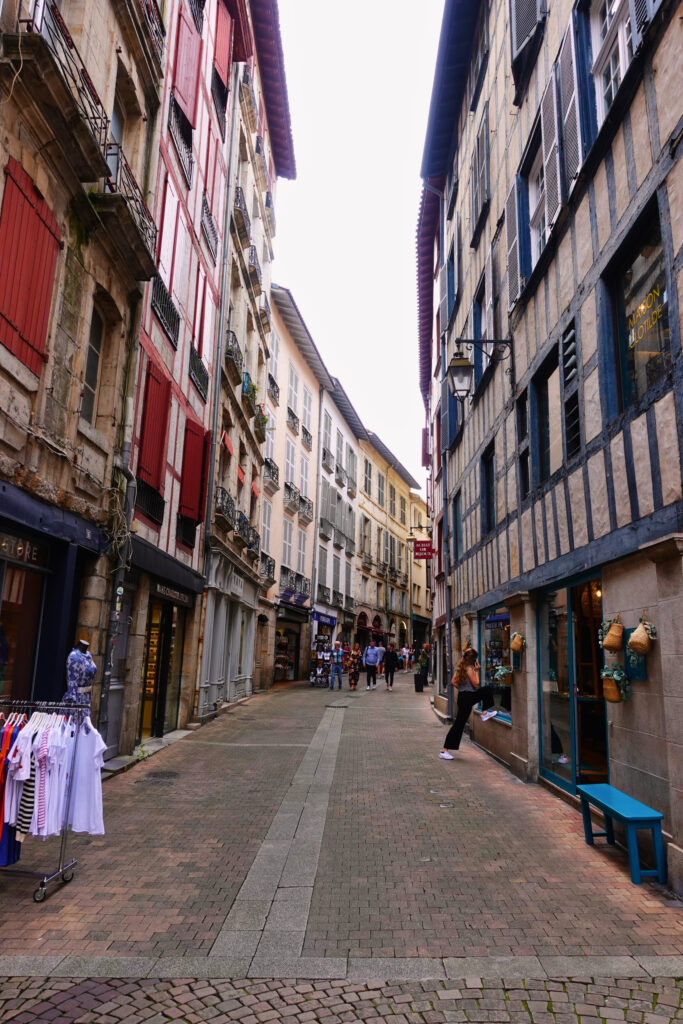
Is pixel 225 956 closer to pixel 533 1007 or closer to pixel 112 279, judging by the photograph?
pixel 533 1007

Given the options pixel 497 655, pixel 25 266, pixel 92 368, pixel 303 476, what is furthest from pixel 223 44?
pixel 303 476

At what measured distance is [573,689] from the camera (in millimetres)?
7469

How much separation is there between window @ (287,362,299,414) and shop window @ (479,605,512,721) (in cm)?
1726

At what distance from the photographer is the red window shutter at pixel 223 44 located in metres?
14.4

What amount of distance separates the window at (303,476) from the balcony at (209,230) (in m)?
14.8

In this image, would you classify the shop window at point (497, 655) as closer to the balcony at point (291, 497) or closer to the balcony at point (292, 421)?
the balcony at point (291, 497)

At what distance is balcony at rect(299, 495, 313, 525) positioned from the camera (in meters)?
29.0

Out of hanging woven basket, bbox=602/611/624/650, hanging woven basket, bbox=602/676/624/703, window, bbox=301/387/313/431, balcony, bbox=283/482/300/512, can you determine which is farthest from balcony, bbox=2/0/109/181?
window, bbox=301/387/313/431

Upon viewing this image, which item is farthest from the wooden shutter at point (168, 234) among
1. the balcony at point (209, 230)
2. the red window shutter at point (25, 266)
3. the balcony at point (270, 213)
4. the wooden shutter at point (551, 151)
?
the balcony at point (270, 213)

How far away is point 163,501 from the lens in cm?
1090

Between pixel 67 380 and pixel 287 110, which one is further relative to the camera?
pixel 287 110

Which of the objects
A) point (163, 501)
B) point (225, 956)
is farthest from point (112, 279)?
point (225, 956)

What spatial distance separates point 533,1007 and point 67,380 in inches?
266

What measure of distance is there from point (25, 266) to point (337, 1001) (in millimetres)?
6190
